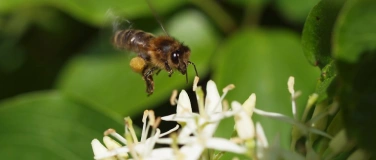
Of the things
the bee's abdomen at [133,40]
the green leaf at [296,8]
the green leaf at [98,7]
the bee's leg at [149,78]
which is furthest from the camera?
the green leaf at [98,7]

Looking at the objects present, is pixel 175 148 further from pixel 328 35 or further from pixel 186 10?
pixel 186 10

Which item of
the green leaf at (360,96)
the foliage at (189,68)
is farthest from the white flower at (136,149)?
the green leaf at (360,96)

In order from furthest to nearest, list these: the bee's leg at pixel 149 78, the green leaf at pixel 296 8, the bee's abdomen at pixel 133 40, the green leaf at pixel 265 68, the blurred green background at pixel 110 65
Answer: the green leaf at pixel 296 8 → the green leaf at pixel 265 68 → the blurred green background at pixel 110 65 → the bee's abdomen at pixel 133 40 → the bee's leg at pixel 149 78

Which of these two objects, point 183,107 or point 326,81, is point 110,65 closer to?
point 183,107

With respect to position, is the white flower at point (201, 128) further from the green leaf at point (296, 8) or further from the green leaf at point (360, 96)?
the green leaf at point (296, 8)

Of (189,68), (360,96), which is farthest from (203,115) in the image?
(189,68)

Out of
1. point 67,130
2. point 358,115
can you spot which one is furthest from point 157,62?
point 358,115
